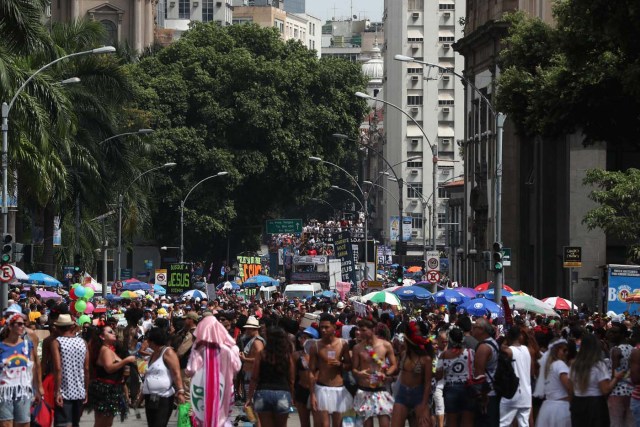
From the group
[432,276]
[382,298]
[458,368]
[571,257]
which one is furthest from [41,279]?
[458,368]

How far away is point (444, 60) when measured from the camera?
119 m

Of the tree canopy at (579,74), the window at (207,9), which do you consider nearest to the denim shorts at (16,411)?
the tree canopy at (579,74)

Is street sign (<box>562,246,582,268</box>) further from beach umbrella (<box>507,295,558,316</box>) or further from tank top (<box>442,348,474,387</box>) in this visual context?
tank top (<box>442,348,474,387</box>)

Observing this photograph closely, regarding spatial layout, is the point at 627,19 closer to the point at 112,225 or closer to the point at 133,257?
the point at 112,225

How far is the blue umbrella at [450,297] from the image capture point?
37594 mm

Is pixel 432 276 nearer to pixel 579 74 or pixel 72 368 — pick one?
pixel 579 74

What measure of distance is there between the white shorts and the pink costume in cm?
149

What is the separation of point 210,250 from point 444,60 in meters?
46.3

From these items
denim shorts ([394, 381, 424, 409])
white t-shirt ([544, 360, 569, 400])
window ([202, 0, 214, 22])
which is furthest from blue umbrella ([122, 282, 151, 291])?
window ([202, 0, 214, 22])

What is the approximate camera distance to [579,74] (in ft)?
80.7

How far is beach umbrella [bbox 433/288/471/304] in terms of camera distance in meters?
37.6

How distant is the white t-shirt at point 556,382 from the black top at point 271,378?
264cm

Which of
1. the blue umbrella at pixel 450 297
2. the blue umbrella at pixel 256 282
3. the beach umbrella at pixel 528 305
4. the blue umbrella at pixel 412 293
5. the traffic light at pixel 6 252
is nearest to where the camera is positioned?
the traffic light at pixel 6 252

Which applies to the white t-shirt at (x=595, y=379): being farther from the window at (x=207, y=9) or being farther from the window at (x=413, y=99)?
the window at (x=207, y=9)
